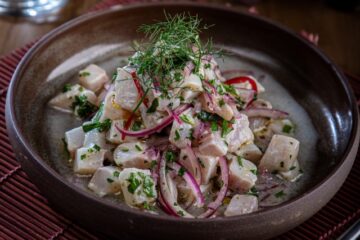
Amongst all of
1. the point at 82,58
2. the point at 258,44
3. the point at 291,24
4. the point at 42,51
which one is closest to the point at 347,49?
the point at 291,24

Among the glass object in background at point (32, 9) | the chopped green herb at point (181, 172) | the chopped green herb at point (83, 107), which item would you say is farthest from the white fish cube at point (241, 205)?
the glass object in background at point (32, 9)

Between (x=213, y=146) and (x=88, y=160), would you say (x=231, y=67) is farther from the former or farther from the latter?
(x=88, y=160)

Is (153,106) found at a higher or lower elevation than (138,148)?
higher

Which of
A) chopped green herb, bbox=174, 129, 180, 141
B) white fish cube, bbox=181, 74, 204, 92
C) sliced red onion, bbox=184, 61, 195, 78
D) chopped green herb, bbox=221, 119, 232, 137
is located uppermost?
sliced red onion, bbox=184, 61, 195, 78

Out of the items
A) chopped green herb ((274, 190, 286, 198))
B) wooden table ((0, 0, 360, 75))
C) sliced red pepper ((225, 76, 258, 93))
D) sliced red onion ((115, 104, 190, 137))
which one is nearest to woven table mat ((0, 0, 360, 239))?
chopped green herb ((274, 190, 286, 198))

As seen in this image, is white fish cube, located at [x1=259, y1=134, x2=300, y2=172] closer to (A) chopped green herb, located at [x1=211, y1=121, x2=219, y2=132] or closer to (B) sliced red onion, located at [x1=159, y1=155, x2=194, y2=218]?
(A) chopped green herb, located at [x1=211, y1=121, x2=219, y2=132]

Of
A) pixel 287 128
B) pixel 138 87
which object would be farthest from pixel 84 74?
pixel 287 128

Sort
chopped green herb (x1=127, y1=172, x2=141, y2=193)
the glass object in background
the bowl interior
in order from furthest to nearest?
the glass object in background < the bowl interior < chopped green herb (x1=127, y1=172, x2=141, y2=193)
